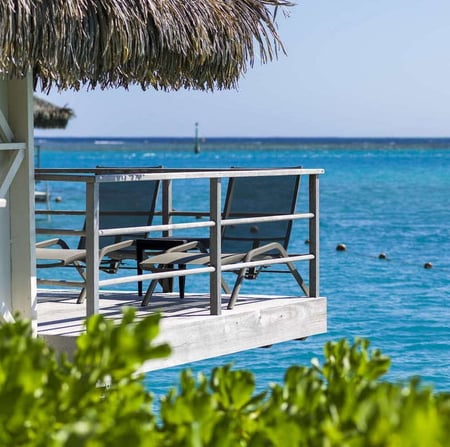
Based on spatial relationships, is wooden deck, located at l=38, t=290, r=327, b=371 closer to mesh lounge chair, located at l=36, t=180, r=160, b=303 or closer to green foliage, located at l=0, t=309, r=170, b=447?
mesh lounge chair, located at l=36, t=180, r=160, b=303

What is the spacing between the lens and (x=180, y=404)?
1.89 metres

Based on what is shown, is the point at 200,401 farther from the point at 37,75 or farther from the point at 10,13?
the point at 37,75

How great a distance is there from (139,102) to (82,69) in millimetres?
66412

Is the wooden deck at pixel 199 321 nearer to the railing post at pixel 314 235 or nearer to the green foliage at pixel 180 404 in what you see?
the railing post at pixel 314 235

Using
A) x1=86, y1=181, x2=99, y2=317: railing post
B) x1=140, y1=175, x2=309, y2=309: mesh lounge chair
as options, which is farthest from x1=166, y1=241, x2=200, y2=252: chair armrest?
x1=86, y1=181, x2=99, y2=317: railing post

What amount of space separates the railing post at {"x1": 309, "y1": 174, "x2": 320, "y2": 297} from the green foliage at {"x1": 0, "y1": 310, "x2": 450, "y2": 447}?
410 cm

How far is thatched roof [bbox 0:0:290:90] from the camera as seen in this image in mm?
4688

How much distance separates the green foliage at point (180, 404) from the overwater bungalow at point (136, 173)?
2.75 m

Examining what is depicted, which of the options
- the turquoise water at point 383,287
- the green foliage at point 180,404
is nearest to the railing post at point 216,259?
the turquoise water at point 383,287

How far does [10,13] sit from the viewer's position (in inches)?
179

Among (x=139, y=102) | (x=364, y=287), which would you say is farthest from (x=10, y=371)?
(x=139, y=102)

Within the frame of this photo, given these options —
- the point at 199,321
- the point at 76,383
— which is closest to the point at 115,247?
the point at 199,321

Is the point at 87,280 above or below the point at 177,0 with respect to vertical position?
below

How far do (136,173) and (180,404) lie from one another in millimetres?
3883
